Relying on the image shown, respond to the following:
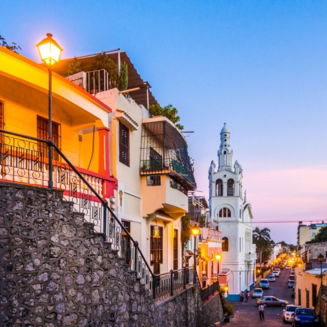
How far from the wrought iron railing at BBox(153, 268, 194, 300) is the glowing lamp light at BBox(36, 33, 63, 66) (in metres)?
6.91

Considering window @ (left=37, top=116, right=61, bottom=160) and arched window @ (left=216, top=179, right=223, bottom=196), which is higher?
window @ (left=37, top=116, right=61, bottom=160)

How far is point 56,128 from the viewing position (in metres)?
12.5

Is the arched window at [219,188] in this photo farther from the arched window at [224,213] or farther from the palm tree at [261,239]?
the palm tree at [261,239]

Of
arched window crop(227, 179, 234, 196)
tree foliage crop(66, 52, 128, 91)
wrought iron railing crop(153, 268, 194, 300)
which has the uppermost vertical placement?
tree foliage crop(66, 52, 128, 91)

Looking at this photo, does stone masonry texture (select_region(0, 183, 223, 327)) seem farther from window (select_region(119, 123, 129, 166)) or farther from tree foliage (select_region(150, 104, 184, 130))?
tree foliage (select_region(150, 104, 184, 130))

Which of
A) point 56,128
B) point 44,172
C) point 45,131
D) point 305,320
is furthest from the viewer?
point 305,320

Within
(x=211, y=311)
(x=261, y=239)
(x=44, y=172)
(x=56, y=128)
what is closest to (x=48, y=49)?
(x=44, y=172)

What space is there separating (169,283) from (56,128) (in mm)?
6212

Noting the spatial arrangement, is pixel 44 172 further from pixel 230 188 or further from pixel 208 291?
pixel 230 188

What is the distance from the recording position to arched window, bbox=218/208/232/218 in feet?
186

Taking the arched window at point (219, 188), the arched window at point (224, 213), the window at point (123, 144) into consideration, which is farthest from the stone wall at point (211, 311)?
the arched window at point (219, 188)

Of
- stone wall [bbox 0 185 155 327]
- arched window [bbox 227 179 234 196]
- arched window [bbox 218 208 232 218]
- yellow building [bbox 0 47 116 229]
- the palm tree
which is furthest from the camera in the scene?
the palm tree

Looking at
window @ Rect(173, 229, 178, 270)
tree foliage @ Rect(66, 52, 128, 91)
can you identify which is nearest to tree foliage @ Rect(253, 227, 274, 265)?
window @ Rect(173, 229, 178, 270)

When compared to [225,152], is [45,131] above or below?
below
